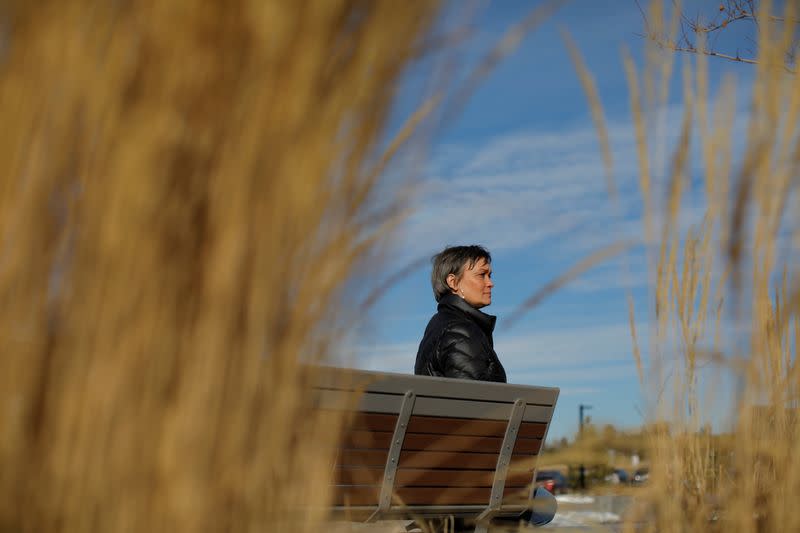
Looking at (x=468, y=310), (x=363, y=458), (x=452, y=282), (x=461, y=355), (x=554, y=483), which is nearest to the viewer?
(x=363, y=458)

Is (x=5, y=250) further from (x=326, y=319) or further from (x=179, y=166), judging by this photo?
(x=326, y=319)

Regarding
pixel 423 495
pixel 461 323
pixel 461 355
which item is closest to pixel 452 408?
pixel 423 495

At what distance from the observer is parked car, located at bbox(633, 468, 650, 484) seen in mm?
1699

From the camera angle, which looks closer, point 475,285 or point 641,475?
point 641,475

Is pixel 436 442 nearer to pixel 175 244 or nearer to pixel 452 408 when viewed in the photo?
pixel 452 408

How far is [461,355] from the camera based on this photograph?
13.0 feet

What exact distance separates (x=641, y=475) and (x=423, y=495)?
5.51ft

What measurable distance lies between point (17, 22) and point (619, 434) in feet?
4.22

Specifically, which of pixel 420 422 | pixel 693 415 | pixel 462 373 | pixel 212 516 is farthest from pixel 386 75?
pixel 462 373

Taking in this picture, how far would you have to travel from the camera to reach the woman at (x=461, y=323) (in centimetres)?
398

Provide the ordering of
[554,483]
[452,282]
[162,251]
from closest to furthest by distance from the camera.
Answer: [162,251], [452,282], [554,483]

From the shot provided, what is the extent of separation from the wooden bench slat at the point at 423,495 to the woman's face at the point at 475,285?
3.14 feet

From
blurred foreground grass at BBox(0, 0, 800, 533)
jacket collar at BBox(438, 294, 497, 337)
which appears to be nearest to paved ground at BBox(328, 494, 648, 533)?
blurred foreground grass at BBox(0, 0, 800, 533)

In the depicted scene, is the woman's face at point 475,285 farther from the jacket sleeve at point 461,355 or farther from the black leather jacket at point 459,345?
the jacket sleeve at point 461,355
